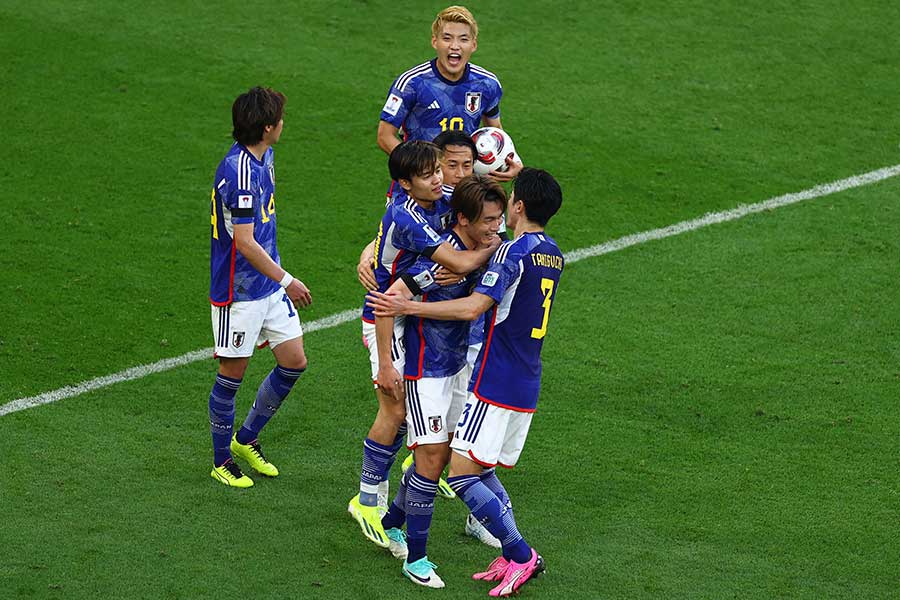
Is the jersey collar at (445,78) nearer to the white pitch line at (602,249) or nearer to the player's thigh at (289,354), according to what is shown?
the player's thigh at (289,354)

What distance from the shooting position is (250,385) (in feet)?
25.2

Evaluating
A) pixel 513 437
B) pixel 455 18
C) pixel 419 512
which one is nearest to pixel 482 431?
pixel 513 437

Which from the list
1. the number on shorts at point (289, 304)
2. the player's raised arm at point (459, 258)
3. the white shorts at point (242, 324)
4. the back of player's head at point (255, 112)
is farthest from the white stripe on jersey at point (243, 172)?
the player's raised arm at point (459, 258)

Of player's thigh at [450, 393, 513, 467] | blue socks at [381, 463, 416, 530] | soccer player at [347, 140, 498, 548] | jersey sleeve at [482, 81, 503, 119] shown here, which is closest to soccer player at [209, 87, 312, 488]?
soccer player at [347, 140, 498, 548]

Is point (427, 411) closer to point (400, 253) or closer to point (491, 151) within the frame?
point (400, 253)

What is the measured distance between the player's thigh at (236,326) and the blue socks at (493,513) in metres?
1.48

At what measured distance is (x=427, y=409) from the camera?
5.55m

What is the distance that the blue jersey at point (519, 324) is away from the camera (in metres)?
5.34

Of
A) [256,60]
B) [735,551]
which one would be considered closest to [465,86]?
[735,551]

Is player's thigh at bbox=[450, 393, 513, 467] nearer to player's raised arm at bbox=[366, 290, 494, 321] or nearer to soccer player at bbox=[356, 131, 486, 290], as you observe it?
player's raised arm at bbox=[366, 290, 494, 321]

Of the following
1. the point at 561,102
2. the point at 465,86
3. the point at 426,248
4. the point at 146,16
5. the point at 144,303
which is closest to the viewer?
the point at 426,248

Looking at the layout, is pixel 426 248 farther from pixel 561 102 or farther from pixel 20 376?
pixel 561 102

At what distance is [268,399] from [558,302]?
2798 millimetres

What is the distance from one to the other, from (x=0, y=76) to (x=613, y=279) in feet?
21.2
